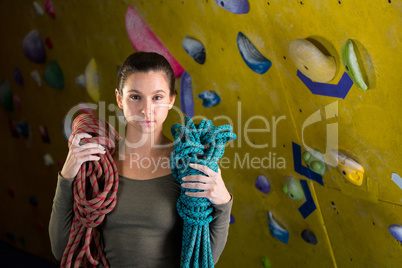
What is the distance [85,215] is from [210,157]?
348 mm

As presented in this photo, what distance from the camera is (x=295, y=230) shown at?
173 cm

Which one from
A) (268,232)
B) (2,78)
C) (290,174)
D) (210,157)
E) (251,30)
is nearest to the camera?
(210,157)

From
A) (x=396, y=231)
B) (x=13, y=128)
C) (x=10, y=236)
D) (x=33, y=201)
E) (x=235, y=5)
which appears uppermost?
(x=235, y=5)

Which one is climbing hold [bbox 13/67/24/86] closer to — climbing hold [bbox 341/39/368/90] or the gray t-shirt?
the gray t-shirt

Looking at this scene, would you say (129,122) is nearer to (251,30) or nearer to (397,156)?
(251,30)

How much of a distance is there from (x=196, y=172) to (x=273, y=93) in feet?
1.77

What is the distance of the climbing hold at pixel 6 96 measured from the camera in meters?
2.45

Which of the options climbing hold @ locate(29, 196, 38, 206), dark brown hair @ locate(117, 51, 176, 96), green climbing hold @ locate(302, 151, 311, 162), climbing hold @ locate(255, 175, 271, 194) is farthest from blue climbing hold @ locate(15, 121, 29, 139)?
green climbing hold @ locate(302, 151, 311, 162)

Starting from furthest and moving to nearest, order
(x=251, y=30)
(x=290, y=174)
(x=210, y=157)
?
(x=290, y=174) < (x=251, y=30) < (x=210, y=157)

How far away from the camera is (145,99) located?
1148 millimetres

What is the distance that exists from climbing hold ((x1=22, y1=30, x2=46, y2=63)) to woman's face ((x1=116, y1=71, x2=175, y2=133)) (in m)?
1.20

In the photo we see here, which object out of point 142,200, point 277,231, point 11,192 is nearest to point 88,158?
point 142,200

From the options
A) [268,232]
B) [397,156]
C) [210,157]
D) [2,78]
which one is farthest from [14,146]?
[397,156]

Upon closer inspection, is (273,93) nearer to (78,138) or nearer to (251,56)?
(251,56)
